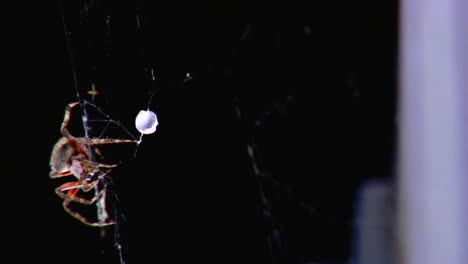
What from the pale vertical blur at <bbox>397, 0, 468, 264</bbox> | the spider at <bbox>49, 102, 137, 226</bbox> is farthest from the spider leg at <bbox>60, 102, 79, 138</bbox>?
the pale vertical blur at <bbox>397, 0, 468, 264</bbox>

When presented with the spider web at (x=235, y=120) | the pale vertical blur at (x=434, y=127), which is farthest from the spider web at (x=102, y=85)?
the pale vertical blur at (x=434, y=127)

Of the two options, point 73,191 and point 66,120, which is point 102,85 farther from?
point 73,191

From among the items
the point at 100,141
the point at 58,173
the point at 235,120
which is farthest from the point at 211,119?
the point at 58,173

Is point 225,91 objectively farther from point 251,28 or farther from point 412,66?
point 412,66

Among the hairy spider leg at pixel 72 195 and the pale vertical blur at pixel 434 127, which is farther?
the hairy spider leg at pixel 72 195

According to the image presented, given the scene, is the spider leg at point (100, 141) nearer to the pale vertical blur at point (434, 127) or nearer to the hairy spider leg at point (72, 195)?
the hairy spider leg at point (72, 195)

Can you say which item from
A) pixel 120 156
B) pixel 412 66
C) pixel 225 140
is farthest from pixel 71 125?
pixel 412 66
